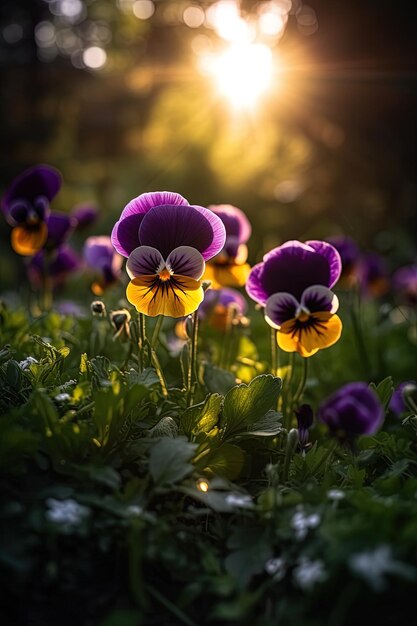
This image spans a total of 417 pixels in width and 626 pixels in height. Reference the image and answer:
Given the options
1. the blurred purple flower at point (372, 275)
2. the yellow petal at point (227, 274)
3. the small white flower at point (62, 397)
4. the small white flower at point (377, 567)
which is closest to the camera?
the small white flower at point (377, 567)

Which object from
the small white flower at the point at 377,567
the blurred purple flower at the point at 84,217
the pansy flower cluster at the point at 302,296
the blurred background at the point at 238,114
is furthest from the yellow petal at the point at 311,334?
the blurred background at the point at 238,114

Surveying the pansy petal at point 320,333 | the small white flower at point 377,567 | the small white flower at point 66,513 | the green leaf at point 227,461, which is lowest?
the small white flower at point 66,513

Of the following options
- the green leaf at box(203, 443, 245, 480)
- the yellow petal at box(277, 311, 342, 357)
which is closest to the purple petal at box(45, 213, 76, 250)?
the yellow petal at box(277, 311, 342, 357)

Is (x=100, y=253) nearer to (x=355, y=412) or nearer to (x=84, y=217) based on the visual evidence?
(x=84, y=217)

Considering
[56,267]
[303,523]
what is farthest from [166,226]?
[56,267]

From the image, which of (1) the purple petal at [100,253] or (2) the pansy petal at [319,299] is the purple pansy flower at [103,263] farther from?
(2) the pansy petal at [319,299]

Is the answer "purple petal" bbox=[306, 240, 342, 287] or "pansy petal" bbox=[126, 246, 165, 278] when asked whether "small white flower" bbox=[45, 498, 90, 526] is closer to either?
"pansy petal" bbox=[126, 246, 165, 278]

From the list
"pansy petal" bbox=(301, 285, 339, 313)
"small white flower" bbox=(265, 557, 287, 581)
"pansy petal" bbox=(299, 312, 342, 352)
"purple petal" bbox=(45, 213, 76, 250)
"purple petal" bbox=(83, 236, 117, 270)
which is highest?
"purple petal" bbox=(45, 213, 76, 250)
